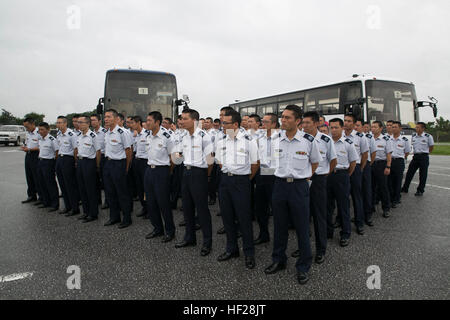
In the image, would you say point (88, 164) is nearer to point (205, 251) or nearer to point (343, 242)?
point (205, 251)

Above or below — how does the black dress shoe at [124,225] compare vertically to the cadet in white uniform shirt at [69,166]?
below

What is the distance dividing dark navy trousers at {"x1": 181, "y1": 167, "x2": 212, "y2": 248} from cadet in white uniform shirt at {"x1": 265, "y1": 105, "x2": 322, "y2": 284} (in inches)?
41.2

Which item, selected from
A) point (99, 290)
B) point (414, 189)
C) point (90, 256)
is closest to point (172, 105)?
point (90, 256)

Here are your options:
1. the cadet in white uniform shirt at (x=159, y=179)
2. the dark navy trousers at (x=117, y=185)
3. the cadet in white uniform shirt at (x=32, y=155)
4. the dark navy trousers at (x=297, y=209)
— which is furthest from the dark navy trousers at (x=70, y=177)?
the dark navy trousers at (x=297, y=209)

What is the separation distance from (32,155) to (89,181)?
2.44 m

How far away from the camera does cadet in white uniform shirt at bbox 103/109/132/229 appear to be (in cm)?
481

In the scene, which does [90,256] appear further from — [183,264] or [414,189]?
[414,189]

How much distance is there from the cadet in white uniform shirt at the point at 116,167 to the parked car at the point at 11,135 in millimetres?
25234

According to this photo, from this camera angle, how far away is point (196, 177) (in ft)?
12.0

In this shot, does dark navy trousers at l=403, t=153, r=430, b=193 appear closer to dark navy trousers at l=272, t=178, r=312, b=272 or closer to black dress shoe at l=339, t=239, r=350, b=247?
black dress shoe at l=339, t=239, r=350, b=247

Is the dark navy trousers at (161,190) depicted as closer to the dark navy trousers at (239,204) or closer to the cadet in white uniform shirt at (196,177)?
the cadet in white uniform shirt at (196,177)

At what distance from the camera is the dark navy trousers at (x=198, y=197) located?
12.0ft

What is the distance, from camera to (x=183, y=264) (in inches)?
131

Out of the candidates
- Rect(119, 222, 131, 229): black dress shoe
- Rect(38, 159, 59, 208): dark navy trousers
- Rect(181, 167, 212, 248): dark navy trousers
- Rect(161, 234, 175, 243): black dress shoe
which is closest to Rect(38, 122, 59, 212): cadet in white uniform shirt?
Rect(38, 159, 59, 208): dark navy trousers
